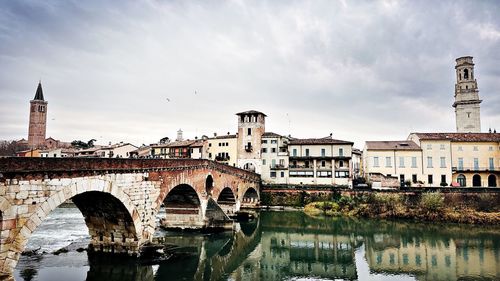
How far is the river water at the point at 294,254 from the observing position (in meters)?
20.4

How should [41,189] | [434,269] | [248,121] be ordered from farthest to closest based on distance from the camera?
[248,121], [434,269], [41,189]

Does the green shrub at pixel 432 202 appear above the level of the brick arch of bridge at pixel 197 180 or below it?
below

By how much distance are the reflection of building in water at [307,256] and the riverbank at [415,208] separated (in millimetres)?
11237

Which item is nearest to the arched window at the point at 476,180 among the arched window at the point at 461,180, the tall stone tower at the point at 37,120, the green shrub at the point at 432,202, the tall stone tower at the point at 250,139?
the arched window at the point at 461,180

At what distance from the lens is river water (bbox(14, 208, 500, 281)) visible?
2036 centimetres

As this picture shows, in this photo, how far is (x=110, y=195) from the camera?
60.0ft

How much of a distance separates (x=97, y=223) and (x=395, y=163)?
4217cm

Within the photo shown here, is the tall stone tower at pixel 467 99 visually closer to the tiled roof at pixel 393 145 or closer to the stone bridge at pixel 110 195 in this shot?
the tiled roof at pixel 393 145

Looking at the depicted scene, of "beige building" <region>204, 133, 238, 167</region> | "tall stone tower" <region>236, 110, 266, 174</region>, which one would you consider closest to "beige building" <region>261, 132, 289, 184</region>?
"tall stone tower" <region>236, 110, 266, 174</region>

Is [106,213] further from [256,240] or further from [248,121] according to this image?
[248,121]

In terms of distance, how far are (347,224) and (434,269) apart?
53.3ft

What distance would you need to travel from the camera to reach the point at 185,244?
90.2 ft

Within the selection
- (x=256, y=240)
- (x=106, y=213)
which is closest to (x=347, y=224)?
(x=256, y=240)

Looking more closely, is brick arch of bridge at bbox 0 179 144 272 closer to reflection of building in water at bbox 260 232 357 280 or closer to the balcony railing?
reflection of building in water at bbox 260 232 357 280
